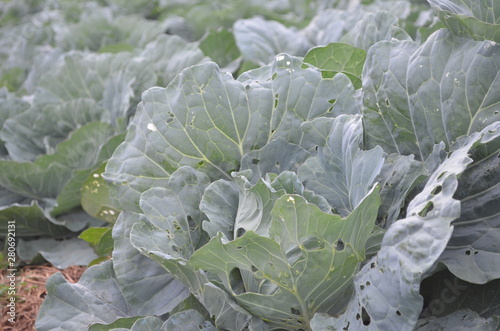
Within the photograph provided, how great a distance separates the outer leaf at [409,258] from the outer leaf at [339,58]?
87 centimetres

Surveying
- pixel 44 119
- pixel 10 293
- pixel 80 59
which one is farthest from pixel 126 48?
pixel 10 293

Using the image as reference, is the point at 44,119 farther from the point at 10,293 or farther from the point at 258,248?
the point at 258,248

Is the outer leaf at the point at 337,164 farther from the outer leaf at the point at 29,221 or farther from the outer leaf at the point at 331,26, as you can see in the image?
the outer leaf at the point at 29,221

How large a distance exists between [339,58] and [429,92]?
62 centimetres

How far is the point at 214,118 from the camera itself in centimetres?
183

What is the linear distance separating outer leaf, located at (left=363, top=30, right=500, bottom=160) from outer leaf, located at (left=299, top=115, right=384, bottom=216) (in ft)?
0.54

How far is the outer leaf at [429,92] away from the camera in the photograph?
60.7 inches

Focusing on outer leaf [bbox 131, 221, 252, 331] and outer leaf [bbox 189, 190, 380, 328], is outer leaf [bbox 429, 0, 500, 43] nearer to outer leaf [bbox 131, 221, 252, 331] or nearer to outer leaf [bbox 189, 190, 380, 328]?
outer leaf [bbox 189, 190, 380, 328]

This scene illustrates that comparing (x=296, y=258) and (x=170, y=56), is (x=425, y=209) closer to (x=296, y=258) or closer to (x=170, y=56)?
(x=296, y=258)

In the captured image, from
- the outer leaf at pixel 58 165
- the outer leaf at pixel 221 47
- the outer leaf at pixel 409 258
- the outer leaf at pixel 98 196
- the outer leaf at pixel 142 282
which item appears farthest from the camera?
the outer leaf at pixel 221 47

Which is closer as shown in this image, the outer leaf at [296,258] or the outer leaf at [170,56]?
the outer leaf at [296,258]

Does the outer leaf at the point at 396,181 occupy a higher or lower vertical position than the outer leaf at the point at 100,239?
higher

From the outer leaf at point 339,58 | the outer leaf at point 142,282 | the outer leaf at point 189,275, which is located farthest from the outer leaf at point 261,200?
the outer leaf at point 339,58

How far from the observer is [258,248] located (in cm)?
135
